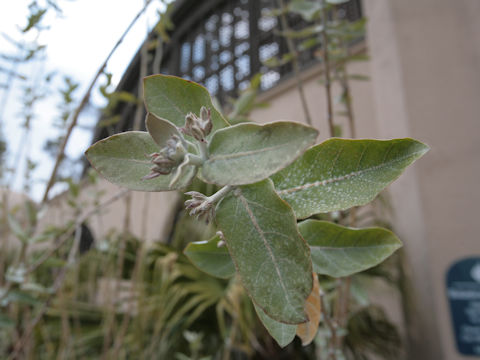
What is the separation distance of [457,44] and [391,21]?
226 mm

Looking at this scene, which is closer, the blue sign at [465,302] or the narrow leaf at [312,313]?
the narrow leaf at [312,313]

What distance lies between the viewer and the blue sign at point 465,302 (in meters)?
0.96

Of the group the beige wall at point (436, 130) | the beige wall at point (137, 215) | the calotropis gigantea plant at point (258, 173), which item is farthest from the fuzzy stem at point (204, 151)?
the beige wall at point (137, 215)

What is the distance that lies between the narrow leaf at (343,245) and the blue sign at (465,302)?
39.3 inches

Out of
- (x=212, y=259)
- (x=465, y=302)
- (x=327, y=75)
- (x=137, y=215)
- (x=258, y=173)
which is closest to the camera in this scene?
(x=258, y=173)

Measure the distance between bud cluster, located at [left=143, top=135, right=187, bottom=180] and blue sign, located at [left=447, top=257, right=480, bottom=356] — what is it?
1.13m

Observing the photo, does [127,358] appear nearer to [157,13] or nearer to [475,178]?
[157,13]

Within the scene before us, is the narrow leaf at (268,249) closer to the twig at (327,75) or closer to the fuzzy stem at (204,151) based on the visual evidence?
the fuzzy stem at (204,151)

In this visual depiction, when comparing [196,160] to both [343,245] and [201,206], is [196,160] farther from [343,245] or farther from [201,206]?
[343,245]

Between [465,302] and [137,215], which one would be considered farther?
[137,215]

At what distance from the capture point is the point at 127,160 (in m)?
0.16

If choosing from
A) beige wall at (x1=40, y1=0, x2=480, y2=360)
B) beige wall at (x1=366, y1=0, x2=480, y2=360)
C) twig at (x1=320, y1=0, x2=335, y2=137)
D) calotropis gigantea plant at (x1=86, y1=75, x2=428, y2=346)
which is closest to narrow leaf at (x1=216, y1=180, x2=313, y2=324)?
calotropis gigantea plant at (x1=86, y1=75, x2=428, y2=346)

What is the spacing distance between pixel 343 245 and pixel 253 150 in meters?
0.12

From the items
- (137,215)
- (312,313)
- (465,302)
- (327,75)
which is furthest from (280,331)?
(137,215)
